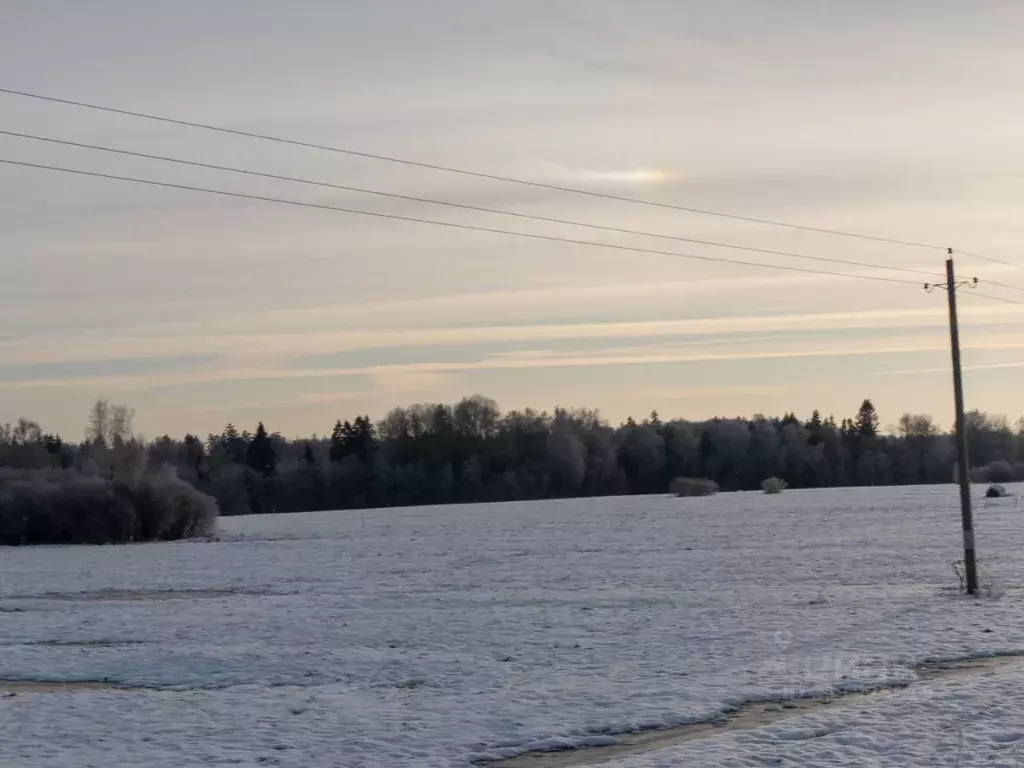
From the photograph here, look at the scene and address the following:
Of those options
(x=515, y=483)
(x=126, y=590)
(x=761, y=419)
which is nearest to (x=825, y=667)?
(x=126, y=590)

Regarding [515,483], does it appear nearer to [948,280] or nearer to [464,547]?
[464,547]

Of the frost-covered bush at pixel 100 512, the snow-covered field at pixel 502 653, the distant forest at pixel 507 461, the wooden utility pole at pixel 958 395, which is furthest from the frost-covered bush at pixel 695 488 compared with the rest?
the wooden utility pole at pixel 958 395

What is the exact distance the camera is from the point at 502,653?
2114 cm

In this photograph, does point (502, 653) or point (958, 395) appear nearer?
point (502, 653)

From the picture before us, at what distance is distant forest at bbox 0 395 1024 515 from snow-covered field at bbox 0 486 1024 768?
297ft

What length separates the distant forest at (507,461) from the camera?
138 m

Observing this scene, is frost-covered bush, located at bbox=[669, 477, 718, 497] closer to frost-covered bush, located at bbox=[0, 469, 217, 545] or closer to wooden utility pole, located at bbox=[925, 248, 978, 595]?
frost-covered bush, located at bbox=[0, 469, 217, 545]

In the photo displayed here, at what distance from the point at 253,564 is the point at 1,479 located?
→ 3619 cm

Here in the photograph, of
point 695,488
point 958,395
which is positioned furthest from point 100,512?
point 695,488

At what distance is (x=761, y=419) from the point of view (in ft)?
615

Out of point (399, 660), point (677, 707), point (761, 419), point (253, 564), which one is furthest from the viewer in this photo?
point (761, 419)

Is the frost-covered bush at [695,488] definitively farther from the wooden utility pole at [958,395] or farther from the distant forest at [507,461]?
the wooden utility pole at [958,395]

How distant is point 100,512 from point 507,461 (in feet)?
248

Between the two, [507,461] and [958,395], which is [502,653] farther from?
[507,461]
